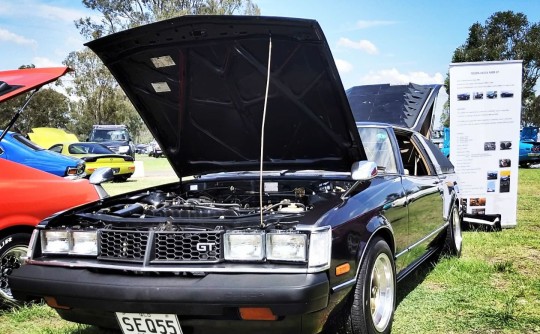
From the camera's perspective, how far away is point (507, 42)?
118 feet

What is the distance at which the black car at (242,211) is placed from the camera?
253 centimetres

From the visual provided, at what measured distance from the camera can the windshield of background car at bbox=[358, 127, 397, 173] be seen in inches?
171

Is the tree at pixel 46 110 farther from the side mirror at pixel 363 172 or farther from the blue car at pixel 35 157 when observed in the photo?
the side mirror at pixel 363 172

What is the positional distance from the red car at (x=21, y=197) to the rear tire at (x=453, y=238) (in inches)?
149

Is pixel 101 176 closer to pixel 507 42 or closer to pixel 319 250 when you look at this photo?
pixel 319 250

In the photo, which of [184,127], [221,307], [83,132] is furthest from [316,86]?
[83,132]

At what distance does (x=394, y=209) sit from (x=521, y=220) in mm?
5177

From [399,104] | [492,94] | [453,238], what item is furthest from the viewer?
[399,104]

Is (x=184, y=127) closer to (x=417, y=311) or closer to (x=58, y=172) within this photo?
(x=417, y=311)

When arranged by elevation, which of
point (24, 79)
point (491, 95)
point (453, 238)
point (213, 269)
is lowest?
point (453, 238)

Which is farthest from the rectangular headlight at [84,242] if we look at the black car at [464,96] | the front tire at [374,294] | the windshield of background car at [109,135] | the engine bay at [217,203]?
the windshield of background car at [109,135]

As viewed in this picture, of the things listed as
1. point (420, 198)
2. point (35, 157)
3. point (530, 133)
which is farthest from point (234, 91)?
point (530, 133)

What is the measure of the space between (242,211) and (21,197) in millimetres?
1965

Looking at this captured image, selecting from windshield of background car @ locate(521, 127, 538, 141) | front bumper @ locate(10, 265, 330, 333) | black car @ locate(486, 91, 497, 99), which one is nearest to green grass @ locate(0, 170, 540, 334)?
front bumper @ locate(10, 265, 330, 333)
